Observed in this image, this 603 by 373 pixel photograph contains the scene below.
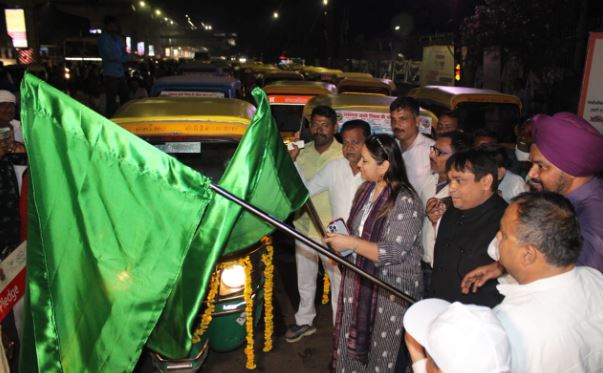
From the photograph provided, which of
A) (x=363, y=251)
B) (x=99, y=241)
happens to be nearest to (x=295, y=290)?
(x=363, y=251)

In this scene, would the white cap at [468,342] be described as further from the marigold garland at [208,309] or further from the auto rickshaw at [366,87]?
the auto rickshaw at [366,87]

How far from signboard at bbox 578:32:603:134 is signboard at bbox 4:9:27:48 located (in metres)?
34.6

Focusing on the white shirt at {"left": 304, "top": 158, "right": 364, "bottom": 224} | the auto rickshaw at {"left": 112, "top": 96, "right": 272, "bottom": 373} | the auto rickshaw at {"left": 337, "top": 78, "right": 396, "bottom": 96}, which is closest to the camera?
the auto rickshaw at {"left": 112, "top": 96, "right": 272, "bottom": 373}

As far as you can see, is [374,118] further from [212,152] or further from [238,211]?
[238,211]

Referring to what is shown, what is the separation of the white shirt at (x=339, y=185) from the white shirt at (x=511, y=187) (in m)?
1.23

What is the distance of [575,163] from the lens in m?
2.65

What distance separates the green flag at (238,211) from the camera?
2281mm

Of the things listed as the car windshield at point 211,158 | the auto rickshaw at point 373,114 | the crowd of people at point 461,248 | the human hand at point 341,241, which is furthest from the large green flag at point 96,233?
the auto rickshaw at point 373,114

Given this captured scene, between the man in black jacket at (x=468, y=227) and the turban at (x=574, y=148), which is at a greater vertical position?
the turban at (x=574, y=148)

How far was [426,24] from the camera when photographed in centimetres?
3084

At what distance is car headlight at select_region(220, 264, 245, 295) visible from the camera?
3.64m

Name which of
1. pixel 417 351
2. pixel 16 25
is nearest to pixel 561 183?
pixel 417 351

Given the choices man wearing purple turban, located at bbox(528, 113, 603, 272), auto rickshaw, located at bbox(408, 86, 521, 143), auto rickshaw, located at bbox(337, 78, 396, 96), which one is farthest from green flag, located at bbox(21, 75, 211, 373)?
auto rickshaw, located at bbox(337, 78, 396, 96)

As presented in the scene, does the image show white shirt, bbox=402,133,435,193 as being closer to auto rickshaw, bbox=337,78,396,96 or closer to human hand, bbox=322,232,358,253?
human hand, bbox=322,232,358,253
